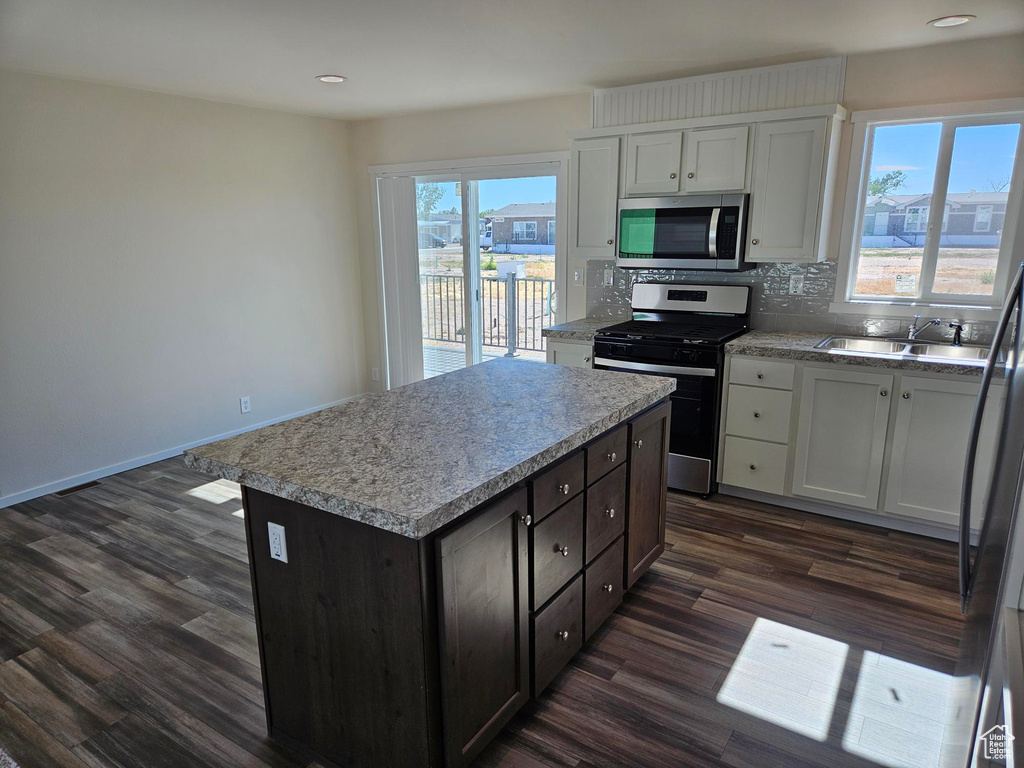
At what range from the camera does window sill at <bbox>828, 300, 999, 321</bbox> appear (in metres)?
3.37

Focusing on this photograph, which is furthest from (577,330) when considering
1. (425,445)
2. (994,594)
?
(994,594)

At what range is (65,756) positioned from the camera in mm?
1925

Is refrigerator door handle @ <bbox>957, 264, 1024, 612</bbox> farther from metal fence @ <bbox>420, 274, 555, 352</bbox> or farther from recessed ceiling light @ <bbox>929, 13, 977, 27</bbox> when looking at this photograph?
metal fence @ <bbox>420, 274, 555, 352</bbox>

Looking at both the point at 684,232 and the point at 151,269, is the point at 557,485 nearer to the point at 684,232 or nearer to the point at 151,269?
the point at 684,232

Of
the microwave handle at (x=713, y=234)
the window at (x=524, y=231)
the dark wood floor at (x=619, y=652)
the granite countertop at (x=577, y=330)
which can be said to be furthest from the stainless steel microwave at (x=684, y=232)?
the dark wood floor at (x=619, y=652)

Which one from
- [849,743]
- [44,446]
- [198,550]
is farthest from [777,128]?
[44,446]

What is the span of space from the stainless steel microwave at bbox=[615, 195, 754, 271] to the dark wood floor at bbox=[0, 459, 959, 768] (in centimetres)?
149

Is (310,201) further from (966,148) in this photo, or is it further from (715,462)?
(966,148)

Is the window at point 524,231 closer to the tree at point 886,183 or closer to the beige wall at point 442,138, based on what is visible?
the beige wall at point 442,138

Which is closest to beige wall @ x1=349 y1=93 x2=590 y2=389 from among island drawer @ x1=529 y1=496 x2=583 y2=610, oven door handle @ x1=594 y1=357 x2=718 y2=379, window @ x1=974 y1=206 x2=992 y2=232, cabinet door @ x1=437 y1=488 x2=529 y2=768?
oven door handle @ x1=594 y1=357 x2=718 y2=379

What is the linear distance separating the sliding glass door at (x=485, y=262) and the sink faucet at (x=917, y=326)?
2212 millimetres

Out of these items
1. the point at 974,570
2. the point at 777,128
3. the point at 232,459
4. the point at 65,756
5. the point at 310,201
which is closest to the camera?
the point at 974,570

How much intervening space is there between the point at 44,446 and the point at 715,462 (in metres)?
3.94

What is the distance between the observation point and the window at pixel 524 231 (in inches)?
188
